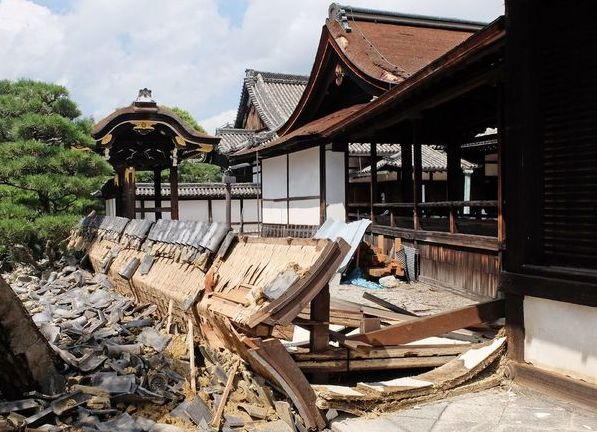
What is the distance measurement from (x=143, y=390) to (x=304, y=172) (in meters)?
11.1

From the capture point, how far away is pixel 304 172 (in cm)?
1573

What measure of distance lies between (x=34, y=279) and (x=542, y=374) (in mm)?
12086

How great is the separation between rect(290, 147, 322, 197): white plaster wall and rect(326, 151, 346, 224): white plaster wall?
49 cm

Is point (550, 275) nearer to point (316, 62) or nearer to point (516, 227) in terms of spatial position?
point (516, 227)

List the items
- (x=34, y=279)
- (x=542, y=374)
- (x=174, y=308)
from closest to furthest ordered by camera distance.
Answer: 1. (x=542, y=374)
2. (x=174, y=308)
3. (x=34, y=279)

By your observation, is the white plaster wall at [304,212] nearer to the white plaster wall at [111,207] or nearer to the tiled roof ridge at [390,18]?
the tiled roof ridge at [390,18]

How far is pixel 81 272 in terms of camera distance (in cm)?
1307

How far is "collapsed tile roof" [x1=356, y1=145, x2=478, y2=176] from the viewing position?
1722 cm

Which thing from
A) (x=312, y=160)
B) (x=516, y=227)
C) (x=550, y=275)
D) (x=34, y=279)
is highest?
(x=312, y=160)

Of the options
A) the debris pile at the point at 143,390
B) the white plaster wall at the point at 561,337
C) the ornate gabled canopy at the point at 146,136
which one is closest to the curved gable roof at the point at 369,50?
the ornate gabled canopy at the point at 146,136

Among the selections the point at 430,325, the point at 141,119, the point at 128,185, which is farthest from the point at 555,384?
the point at 128,185

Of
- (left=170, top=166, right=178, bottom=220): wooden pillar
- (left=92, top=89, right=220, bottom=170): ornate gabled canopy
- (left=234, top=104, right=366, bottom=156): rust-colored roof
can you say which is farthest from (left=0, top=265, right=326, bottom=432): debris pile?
(left=170, top=166, right=178, bottom=220): wooden pillar

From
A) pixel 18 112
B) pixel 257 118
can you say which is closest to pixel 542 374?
pixel 18 112

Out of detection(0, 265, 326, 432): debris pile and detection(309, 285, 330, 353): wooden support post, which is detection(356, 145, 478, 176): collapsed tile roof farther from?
detection(309, 285, 330, 353): wooden support post
